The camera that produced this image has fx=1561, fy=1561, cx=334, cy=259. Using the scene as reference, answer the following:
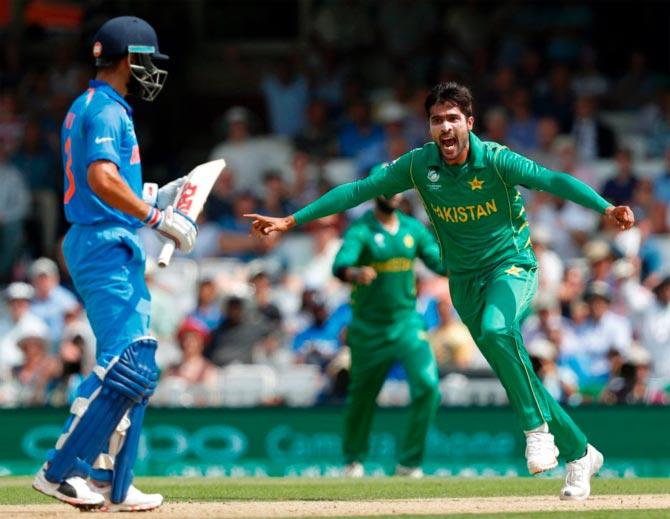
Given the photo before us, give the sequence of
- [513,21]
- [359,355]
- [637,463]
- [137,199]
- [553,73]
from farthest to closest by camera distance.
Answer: [513,21], [553,73], [637,463], [359,355], [137,199]

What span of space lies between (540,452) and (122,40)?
2.95 m

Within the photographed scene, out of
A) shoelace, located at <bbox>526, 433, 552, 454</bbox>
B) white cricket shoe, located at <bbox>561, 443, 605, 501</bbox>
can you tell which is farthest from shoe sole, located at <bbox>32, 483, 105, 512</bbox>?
white cricket shoe, located at <bbox>561, 443, 605, 501</bbox>

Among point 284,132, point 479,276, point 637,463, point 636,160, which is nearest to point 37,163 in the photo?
point 284,132

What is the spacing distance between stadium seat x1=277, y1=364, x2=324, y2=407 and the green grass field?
3067 millimetres

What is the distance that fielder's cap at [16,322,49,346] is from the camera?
49.9ft

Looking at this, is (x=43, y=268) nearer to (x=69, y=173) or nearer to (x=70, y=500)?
(x=69, y=173)

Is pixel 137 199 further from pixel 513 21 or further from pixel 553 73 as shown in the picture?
pixel 513 21

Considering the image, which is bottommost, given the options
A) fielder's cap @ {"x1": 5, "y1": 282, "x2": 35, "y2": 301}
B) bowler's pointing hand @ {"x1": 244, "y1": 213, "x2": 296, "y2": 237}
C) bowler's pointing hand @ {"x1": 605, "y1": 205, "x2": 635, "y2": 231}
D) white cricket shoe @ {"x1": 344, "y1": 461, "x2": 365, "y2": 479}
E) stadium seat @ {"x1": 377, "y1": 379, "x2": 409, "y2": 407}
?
white cricket shoe @ {"x1": 344, "y1": 461, "x2": 365, "y2": 479}

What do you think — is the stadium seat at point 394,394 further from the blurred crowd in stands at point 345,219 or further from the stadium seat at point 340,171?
the stadium seat at point 340,171

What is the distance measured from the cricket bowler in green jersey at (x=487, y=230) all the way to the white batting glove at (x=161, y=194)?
0.49 metres

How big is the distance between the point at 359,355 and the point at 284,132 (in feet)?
23.0

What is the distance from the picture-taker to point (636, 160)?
17391 millimetres

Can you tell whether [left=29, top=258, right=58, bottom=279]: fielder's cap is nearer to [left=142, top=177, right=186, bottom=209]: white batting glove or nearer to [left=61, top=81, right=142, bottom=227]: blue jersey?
[left=142, top=177, right=186, bottom=209]: white batting glove

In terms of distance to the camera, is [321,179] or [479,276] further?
[321,179]
